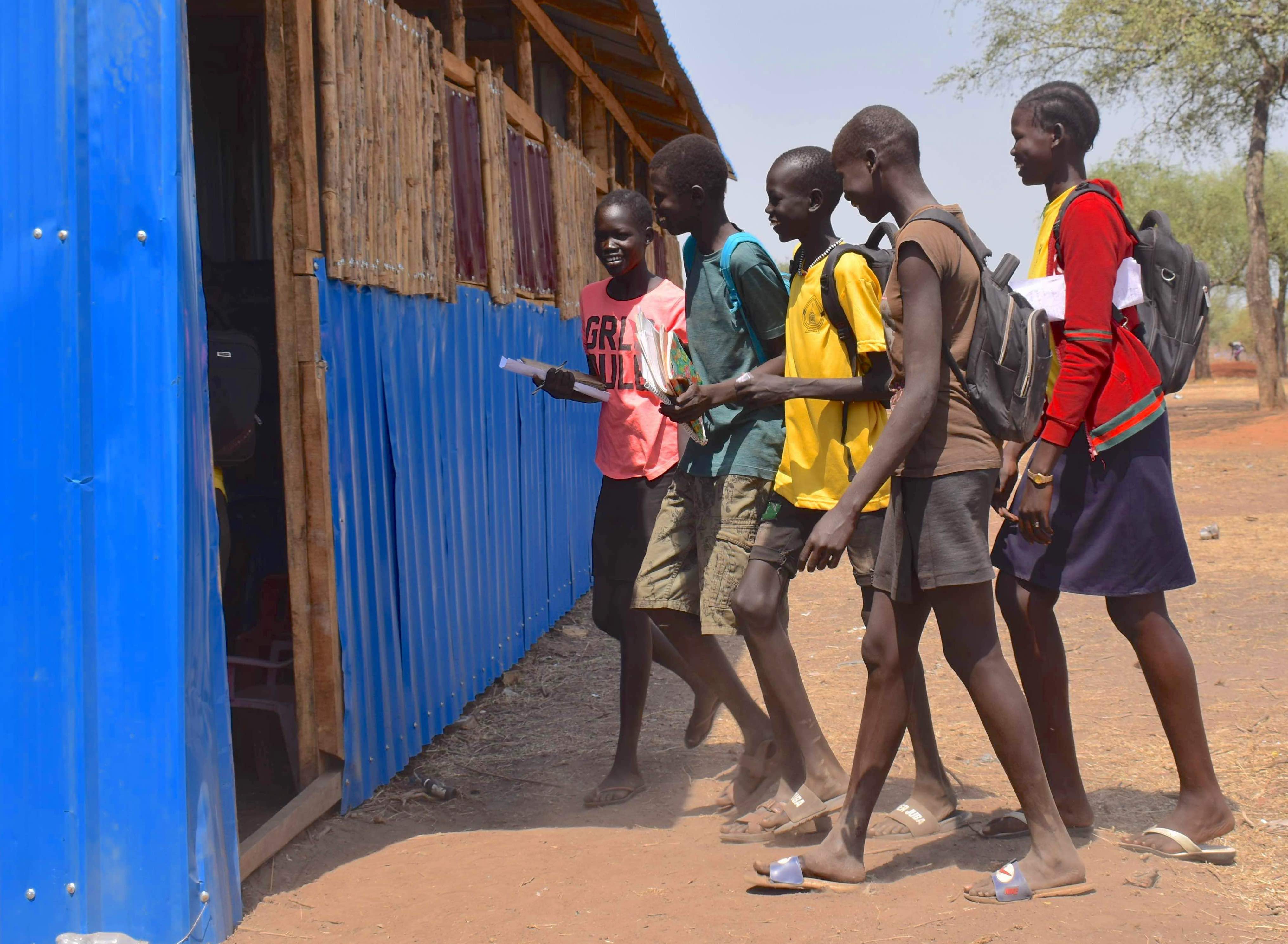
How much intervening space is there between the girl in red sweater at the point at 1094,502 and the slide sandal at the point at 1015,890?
507 millimetres

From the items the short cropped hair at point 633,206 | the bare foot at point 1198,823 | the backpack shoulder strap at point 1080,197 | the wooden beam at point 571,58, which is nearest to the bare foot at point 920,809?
the bare foot at point 1198,823

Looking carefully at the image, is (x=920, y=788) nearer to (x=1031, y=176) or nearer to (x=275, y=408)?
(x=1031, y=176)

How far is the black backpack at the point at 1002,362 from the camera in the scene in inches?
126

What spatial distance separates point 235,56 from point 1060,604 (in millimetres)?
5856

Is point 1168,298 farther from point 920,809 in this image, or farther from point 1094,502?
point 920,809

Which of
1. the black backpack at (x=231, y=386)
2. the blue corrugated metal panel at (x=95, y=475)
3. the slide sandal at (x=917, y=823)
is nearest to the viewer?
the blue corrugated metal panel at (x=95, y=475)

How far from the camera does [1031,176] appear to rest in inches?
149

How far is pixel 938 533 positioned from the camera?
320 cm

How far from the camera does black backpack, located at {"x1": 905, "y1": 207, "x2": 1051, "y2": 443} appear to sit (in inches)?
126

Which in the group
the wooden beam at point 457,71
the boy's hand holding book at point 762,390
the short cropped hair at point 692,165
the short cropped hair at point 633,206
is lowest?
the boy's hand holding book at point 762,390

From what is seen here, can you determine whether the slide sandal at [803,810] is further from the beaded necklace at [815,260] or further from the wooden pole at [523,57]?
the wooden pole at [523,57]

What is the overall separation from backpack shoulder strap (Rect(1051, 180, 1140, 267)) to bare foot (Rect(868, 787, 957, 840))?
5.48 feet

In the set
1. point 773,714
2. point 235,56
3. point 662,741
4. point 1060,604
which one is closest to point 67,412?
point 773,714

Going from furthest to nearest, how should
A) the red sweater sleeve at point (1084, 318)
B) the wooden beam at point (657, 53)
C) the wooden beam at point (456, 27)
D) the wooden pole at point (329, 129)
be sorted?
the wooden beam at point (657, 53) < the wooden beam at point (456, 27) < the wooden pole at point (329, 129) < the red sweater sleeve at point (1084, 318)
